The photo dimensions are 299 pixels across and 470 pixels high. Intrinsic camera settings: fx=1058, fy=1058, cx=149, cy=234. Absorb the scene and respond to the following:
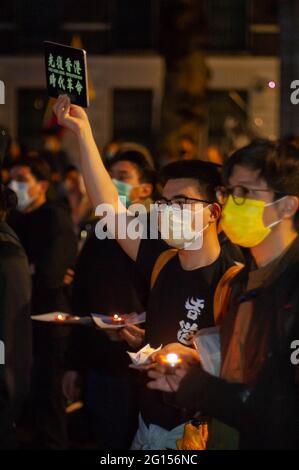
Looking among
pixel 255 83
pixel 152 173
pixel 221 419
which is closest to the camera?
pixel 221 419

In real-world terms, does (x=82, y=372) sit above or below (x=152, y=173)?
below

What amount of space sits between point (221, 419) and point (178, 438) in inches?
36.8

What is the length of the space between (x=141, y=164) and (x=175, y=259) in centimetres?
231

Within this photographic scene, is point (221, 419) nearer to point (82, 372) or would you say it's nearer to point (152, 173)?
point (82, 372)

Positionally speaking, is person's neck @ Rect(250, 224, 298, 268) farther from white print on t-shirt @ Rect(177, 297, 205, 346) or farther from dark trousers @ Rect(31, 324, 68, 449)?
dark trousers @ Rect(31, 324, 68, 449)

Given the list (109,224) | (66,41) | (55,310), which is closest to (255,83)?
(66,41)

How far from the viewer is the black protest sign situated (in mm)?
4539

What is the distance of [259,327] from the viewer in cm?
355

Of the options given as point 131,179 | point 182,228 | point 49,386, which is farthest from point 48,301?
point 182,228

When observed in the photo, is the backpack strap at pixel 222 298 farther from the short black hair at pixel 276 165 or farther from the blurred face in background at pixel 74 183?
the blurred face in background at pixel 74 183

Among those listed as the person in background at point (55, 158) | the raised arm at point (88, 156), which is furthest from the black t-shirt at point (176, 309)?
the person in background at point (55, 158)

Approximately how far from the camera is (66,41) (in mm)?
29375

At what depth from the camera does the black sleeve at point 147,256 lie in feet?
15.7

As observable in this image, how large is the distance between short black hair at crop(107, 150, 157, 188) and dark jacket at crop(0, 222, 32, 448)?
2.33 m
